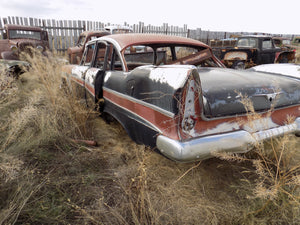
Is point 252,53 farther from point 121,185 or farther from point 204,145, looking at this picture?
point 121,185

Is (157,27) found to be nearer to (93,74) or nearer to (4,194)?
(93,74)

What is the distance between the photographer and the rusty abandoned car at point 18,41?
789cm

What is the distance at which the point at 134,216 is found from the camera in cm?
148

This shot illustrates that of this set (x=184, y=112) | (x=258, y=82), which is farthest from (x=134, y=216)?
(x=258, y=82)

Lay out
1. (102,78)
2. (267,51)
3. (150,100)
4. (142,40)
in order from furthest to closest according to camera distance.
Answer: (267,51), (102,78), (142,40), (150,100)

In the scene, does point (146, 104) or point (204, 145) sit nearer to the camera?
point (204, 145)

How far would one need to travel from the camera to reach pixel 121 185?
1.69 meters

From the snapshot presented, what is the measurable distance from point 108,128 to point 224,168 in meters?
1.89

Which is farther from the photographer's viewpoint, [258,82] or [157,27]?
[157,27]

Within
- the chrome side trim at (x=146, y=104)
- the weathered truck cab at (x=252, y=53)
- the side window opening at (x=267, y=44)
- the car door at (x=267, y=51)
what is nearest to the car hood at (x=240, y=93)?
the chrome side trim at (x=146, y=104)

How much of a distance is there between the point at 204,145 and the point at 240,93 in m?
0.50

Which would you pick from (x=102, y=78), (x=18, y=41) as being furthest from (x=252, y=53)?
(x=18, y=41)

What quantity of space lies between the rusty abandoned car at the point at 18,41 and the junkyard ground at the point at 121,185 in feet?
21.7

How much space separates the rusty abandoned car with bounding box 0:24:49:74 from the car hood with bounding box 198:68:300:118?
771cm
